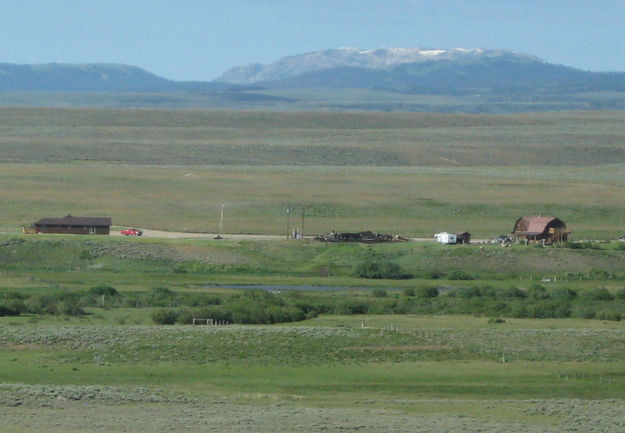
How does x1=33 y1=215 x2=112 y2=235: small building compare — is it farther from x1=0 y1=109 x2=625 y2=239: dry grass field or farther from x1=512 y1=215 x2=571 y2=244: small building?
x1=512 y1=215 x2=571 y2=244: small building

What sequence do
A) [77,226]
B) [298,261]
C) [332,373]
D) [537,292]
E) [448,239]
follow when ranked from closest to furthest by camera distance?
[332,373] < [537,292] < [298,261] < [448,239] < [77,226]

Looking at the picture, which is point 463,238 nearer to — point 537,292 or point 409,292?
point 537,292

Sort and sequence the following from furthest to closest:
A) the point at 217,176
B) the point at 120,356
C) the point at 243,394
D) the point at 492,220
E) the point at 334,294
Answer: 1. the point at 217,176
2. the point at 492,220
3. the point at 334,294
4. the point at 120,356
5. the point at 243,394

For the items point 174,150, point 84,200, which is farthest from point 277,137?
point 84,200

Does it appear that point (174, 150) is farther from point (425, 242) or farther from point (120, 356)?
point (120, 356)

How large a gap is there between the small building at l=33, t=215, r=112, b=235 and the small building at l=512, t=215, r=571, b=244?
19198 millimetres

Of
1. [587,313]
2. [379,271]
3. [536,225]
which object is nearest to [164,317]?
[587,313]

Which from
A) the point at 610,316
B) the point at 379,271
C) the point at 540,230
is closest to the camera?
the point at 610,316

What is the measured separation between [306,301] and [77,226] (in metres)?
21.6

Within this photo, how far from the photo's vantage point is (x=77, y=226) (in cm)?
6544

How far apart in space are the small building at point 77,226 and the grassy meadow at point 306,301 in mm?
2150

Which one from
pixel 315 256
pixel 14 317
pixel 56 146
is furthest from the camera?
pixel 56 146

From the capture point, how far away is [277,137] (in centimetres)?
14188

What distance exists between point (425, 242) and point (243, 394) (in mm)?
32295
